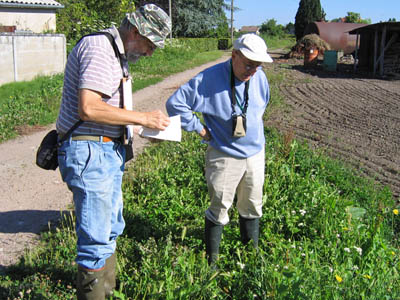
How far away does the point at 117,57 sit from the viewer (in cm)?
254

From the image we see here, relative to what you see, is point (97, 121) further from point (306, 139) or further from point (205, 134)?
point (306, 139)

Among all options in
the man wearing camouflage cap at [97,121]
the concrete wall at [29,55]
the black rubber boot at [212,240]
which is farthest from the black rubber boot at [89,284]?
the concrete wall at [29,55]

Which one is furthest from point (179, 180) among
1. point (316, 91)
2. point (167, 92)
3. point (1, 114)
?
point (316, 91)

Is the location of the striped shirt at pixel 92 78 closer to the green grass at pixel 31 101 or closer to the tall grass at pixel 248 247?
the tall grass at pixel 248 247

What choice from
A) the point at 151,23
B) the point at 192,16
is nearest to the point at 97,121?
the point at 151,23

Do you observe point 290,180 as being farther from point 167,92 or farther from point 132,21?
point 167,92

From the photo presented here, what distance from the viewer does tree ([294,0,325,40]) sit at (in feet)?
159

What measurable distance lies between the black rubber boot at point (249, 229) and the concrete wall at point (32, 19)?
70.9 feet

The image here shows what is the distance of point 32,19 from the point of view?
23.5 meters

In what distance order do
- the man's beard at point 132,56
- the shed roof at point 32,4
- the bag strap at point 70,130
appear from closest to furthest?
the bag strap at point 70,130 < the man's beard at point 132,56 < the shed roof at point 32,4

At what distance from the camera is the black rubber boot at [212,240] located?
133 inches

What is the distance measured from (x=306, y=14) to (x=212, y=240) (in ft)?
159

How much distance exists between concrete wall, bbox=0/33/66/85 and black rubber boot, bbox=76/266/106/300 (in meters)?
10.8

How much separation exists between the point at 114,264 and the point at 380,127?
726cm
